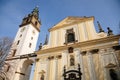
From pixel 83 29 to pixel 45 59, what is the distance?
6.24 meters

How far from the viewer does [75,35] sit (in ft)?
52.5

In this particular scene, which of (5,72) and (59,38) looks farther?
(5,72)

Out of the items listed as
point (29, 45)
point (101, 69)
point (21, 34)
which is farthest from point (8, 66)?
point (101, 69)

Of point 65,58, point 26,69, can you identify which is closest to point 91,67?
point 65,58

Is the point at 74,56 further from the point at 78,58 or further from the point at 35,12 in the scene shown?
the point at 35,12

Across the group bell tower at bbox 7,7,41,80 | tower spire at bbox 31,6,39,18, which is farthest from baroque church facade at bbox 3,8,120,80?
tower spire at bbox 31,6,39,18

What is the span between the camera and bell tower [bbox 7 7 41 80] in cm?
1786

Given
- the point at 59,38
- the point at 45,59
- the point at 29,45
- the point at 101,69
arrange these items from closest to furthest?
the point at 101,69 → the point at 45,59 → the point at 59,38 → the point at 29,45

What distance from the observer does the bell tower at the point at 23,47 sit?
17.9m

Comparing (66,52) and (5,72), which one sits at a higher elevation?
(66,52)

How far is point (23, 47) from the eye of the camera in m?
22.0

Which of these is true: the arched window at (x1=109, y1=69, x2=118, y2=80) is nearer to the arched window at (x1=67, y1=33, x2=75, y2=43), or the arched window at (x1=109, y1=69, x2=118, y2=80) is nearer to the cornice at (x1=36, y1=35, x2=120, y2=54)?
the cornice at (x1=36, y1=35, x2=120, y2=54)

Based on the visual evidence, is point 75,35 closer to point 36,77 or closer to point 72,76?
point 72,76

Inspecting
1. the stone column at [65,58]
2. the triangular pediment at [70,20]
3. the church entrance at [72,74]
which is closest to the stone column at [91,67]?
the church entrance at [72,74]
